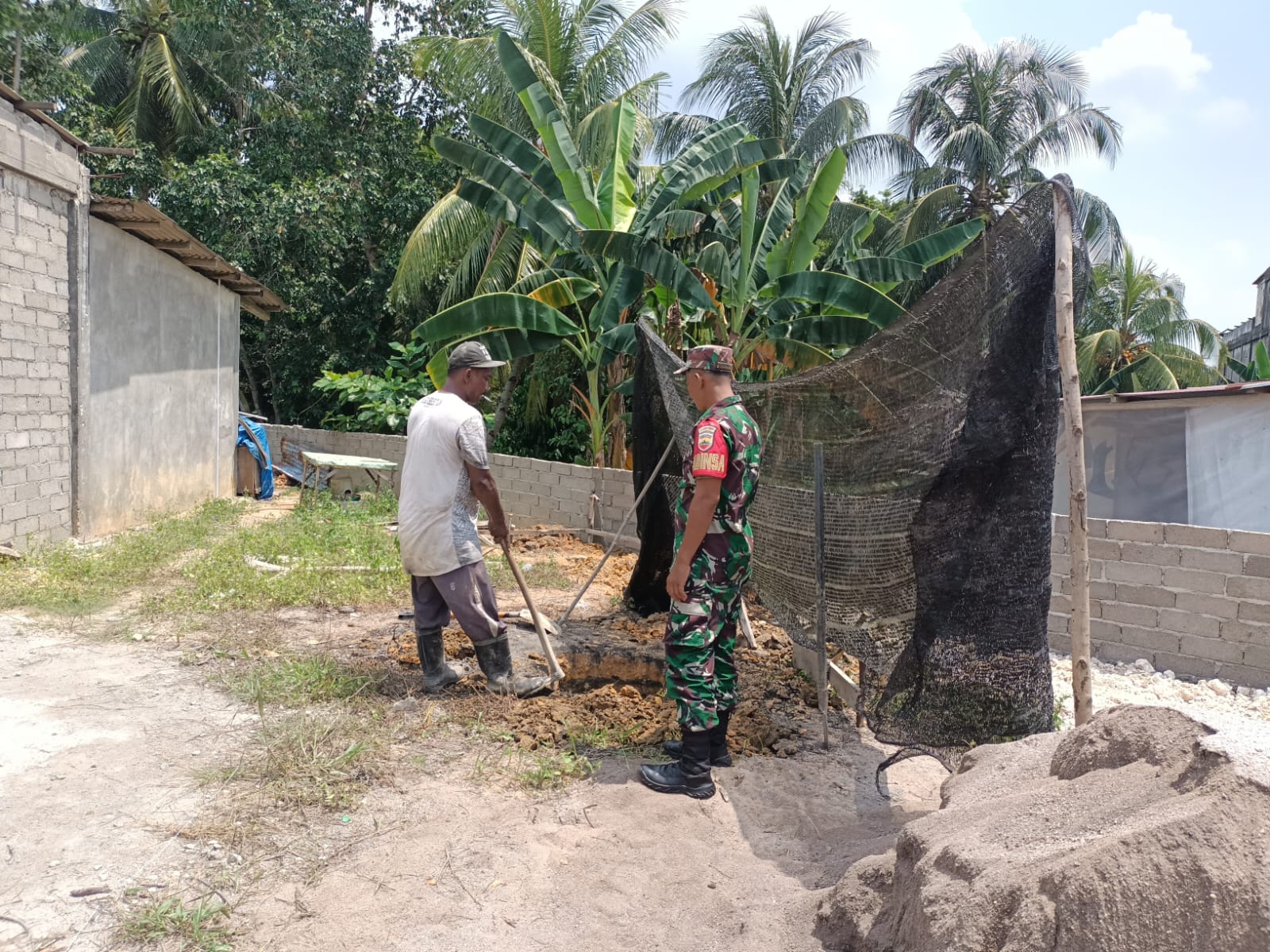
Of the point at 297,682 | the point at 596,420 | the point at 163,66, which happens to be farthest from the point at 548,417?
the point at 163,66

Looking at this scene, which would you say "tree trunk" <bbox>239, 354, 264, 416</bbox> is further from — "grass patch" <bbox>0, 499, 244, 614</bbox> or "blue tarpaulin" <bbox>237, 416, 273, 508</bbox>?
"grass patch" <bbox>0, 499, 244, 614</bbox>

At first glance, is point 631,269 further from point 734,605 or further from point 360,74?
point 360,74

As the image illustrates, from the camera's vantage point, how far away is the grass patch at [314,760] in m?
3.51

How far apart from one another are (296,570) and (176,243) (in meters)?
5.33

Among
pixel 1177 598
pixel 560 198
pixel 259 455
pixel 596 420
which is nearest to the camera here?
pixel 1177 598

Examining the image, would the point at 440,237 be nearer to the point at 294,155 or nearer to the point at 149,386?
the point at 149,386

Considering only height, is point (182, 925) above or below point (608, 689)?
below

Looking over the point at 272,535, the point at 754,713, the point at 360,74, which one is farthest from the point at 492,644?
the point at 360,74

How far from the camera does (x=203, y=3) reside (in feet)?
55.3

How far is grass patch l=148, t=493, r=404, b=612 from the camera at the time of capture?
6516 mm

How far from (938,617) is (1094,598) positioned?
3.18 metres

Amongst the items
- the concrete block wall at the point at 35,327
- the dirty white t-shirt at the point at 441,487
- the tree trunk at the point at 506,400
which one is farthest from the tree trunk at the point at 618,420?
the dirty white t-shirt at the point at 441,487

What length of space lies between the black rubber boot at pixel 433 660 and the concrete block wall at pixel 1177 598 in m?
3.66

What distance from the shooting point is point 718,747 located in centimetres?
403
